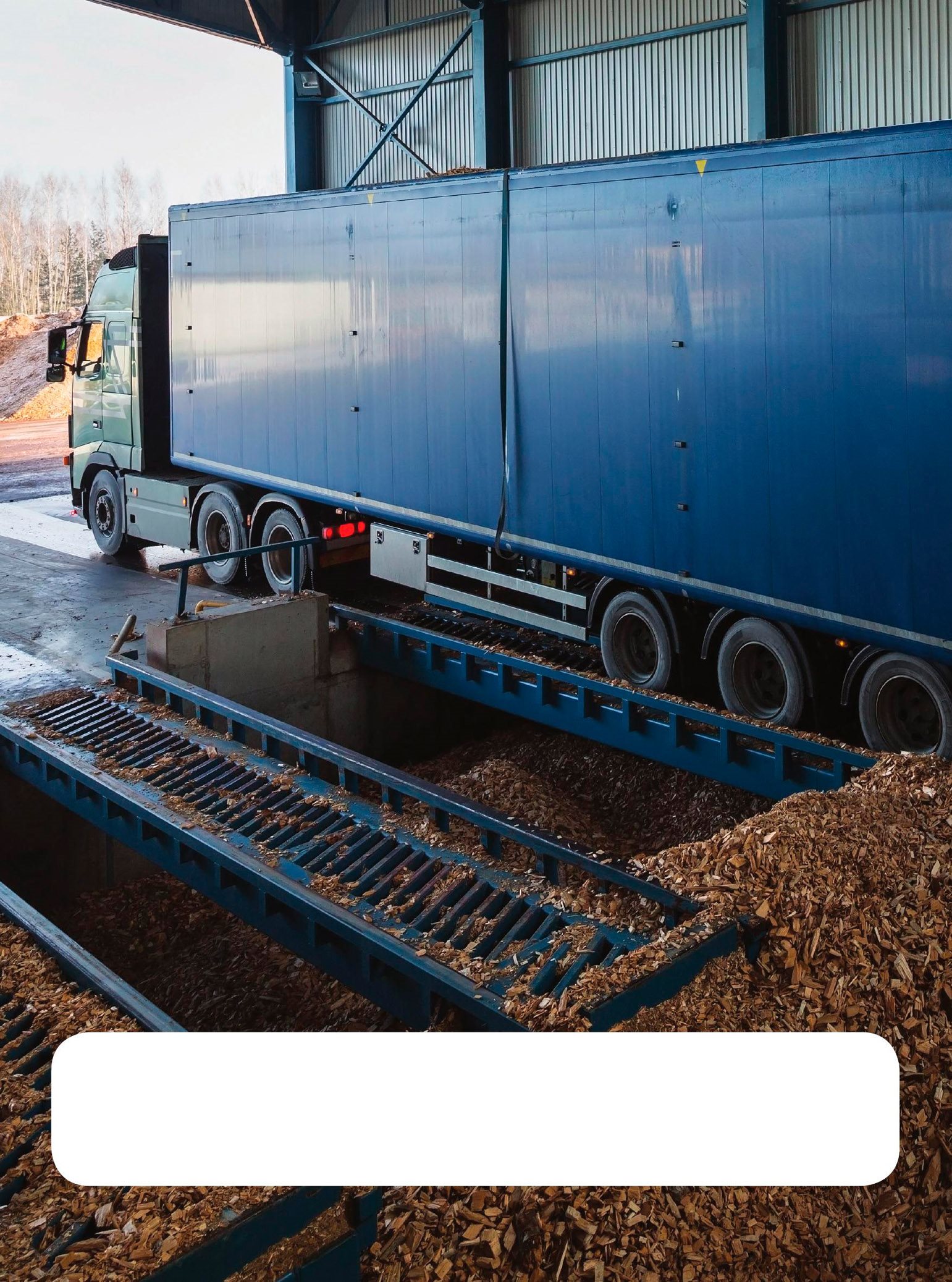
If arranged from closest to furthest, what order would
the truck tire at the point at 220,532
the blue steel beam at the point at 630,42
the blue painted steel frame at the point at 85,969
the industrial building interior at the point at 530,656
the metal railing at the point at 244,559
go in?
1. the industrial building interior at the point at 530,656
2. the blue painted steel frame at the point at 85,969
3. the metal railing at the point at 244,559
4. the truck tire at the point at 220,532
5. the blue steel beam at the point at 630,42

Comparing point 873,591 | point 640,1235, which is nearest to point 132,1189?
point 640,1235

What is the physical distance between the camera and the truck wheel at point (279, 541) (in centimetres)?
1311

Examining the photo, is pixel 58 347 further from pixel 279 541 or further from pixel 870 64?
pixel 870 64

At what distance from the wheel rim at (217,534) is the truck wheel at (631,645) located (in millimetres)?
5791

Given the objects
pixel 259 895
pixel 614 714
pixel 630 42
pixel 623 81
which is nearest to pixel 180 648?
pixel 614 714

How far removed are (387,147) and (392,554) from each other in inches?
425

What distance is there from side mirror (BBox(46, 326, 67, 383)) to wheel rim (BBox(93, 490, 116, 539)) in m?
1.48

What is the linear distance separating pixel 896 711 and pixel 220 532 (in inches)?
334

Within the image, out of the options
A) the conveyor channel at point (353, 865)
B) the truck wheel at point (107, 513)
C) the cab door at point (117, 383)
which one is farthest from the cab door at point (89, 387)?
the conveyor channel at point (353, 865)

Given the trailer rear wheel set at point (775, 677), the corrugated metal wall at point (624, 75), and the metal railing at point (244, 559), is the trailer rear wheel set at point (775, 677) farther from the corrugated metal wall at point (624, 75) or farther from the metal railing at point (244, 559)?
the corrugated metal wall at point (624, 75)

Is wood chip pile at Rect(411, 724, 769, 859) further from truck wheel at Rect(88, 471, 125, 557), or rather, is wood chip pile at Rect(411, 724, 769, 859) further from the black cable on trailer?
truck wheel at Rect(88, 471, 125, 557)

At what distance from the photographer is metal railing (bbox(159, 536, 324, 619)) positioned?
33.6 ft

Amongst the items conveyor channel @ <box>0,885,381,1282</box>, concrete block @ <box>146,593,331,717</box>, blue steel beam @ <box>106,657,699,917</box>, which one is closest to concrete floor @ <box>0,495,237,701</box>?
concrete block @ <box>146,593,331,717</box>

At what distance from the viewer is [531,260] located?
9.38 metres
